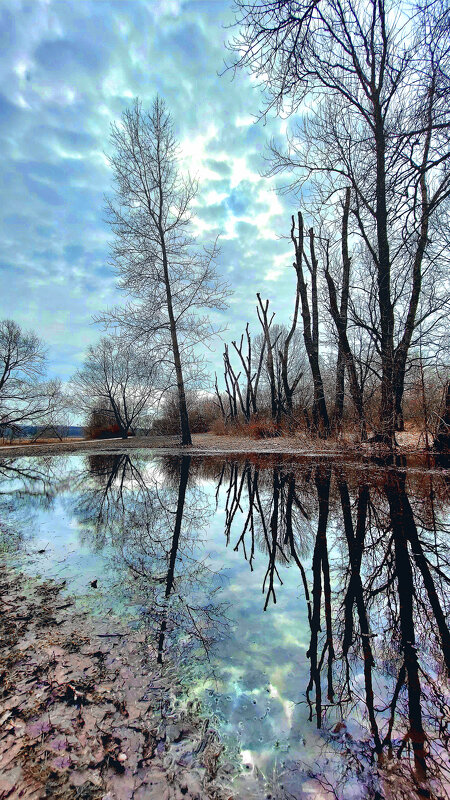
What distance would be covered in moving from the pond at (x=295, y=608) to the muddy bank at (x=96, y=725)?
0.11 meters

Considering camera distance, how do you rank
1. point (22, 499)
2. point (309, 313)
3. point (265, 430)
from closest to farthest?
point (22, 499), point (309, 313), point (265, 430)

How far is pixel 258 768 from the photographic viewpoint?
1136 millimetres

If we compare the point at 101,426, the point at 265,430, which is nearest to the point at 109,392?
the point at 101,426

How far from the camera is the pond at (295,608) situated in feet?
3.92

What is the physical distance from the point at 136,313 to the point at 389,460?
937cm

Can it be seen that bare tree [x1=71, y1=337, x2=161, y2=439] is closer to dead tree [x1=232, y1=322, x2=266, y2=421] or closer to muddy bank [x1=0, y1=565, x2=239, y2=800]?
dead tree [x1=232, y1=322, x2=266, y2=421]

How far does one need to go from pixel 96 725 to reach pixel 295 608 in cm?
125

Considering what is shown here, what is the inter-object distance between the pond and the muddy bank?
11 cm

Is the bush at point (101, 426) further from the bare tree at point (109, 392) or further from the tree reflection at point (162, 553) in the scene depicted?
the tree reflection at point (162, 553)

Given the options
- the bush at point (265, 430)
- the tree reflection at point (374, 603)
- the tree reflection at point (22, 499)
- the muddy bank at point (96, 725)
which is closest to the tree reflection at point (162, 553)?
the muddy bank at point (96, 725)

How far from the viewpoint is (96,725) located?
1.30 metres

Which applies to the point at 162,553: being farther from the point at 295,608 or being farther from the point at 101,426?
the point at 101,426

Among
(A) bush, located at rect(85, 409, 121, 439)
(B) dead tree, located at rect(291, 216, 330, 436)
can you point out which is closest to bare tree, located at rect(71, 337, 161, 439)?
(A) bush, located at rect(85, 409, 121, 439)

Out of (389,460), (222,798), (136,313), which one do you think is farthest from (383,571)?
(136,313)
